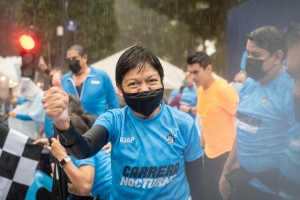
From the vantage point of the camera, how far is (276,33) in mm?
4102

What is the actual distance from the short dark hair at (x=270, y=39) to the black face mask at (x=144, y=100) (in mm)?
1720

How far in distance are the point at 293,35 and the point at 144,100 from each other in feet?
5.75

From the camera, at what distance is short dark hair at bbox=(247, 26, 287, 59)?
4047 mm

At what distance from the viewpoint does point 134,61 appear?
268cm

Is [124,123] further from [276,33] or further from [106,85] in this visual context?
[106,85]

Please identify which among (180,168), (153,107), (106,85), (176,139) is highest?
(153,107)

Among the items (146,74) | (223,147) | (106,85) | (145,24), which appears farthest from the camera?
(145,24)

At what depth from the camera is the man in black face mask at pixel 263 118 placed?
3911 mm

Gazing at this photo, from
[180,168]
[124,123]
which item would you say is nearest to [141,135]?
[124,123]

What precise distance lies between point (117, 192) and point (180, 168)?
38cm

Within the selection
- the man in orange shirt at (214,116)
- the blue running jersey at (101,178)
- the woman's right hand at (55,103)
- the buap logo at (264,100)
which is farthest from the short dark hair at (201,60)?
the woman's right hand at (55,103)

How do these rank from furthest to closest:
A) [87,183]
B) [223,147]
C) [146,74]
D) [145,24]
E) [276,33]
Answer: [145,24] < [223,147] < [276,33] < [87,183] < [146,74]

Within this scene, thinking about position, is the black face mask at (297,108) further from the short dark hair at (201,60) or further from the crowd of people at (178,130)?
the short dark hair at (201,60)

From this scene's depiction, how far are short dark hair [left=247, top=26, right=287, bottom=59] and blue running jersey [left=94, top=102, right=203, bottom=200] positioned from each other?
5.27ft
